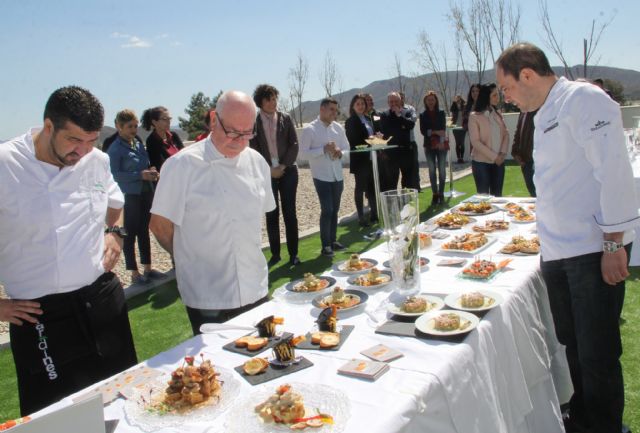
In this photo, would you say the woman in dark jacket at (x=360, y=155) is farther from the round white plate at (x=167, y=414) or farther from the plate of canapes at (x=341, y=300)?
the round white plate at (x=167, y=414)

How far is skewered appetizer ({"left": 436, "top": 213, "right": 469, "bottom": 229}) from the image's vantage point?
340 cm

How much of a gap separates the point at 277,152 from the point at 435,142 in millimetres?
3772

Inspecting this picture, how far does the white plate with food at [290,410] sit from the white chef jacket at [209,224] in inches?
38.3

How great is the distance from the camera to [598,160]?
1893 mm

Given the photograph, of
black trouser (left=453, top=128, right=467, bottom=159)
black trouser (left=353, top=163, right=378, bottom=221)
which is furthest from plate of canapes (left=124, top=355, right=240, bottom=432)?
black trouser (left=453, top=128, right=467, bottom=159)

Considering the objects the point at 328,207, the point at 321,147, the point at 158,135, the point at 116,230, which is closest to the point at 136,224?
the point at 158,135

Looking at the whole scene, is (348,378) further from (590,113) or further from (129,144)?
(129,144)

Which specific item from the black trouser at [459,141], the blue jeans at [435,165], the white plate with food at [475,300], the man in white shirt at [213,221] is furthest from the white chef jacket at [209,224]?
the black trouser at [459,141]

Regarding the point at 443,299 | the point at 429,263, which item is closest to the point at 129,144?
the point at 429,263

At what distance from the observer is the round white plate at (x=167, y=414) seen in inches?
51.1

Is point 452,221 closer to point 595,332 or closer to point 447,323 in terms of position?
point 595,332

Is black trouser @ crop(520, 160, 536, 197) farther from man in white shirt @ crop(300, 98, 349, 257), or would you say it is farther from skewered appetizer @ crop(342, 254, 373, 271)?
skewered appetizer @ crop(342, 254, 373, 271)

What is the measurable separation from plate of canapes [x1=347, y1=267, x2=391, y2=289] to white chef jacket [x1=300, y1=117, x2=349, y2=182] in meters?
3.51

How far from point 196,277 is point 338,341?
2.92ft
